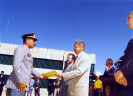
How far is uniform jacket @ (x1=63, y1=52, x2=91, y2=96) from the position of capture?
2.83m

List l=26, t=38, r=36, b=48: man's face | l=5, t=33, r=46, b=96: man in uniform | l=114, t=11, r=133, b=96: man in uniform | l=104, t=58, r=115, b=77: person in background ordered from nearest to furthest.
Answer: l=114, t=11, r=133, b=96: man in uniform, l=5, t=33, r=46, b=96: man in uniform, l=26, t=38, r=36, b=48: man's face, l=104, t=58, r=115, b=77: person in background

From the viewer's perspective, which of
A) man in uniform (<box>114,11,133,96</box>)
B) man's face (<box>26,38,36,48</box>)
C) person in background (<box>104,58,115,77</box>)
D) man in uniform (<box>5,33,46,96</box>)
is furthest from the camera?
person in background (<box>104,58,115,77</box>)

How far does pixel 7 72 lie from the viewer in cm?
2198

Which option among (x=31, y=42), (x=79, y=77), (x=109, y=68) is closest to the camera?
(x=79, y=77)

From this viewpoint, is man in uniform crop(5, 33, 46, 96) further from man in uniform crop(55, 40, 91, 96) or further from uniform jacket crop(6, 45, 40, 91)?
man in uniform crop(55, 40, 91, 96)

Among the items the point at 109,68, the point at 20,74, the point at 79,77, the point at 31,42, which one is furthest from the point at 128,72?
the point at 109,68

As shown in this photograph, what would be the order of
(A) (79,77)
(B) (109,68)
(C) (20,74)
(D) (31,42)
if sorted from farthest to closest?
(B) (109,68) < (D) (31,42) < (A) (79,77) < (C) (20,74)

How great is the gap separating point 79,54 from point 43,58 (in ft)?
69.1

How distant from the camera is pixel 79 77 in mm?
2936

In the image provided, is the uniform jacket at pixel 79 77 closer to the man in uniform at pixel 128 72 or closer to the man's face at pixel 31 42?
the man's face at pixel 31 42

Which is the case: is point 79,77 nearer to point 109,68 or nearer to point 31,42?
point 31,42

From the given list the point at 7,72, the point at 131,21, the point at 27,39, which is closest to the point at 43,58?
the point at 7,72

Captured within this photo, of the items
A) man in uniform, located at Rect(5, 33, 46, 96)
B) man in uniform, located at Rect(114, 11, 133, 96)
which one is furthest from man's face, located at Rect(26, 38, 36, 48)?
man in uniform, located at Rect(114, 11, 133, 96)

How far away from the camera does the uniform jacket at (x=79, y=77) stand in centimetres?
283
